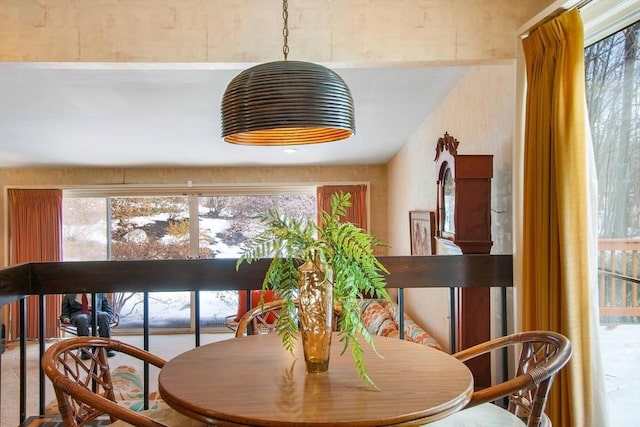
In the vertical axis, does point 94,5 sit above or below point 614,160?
above

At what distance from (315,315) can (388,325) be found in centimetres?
303

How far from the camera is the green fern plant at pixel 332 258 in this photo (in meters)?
1.20

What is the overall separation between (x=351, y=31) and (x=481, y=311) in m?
1.49

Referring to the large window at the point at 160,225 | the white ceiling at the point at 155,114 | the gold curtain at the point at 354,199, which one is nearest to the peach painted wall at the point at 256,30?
the white ceiling at the point at 155,114

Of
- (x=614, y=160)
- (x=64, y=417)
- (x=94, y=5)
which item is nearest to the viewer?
(x=64, y=417)

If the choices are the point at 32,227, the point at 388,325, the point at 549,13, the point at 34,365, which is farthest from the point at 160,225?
the point at 549,13

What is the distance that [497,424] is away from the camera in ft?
4.56

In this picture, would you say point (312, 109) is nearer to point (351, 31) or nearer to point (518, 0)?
point (351, 31)

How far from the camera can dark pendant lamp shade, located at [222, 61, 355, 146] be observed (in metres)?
1.31

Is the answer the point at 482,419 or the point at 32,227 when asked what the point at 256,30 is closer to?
the point at 482,419

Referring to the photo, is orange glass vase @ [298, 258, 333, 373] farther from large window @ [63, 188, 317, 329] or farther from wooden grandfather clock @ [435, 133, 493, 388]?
large window @ [63, 188, 317, 329]

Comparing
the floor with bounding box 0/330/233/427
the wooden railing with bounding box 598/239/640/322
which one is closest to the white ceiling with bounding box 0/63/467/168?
the wooden railing with bounding box 598/239/640/322

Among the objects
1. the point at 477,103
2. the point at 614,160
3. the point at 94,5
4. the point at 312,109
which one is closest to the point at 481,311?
the point at 614,160

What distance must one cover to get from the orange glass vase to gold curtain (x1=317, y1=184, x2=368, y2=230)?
5300 mm
